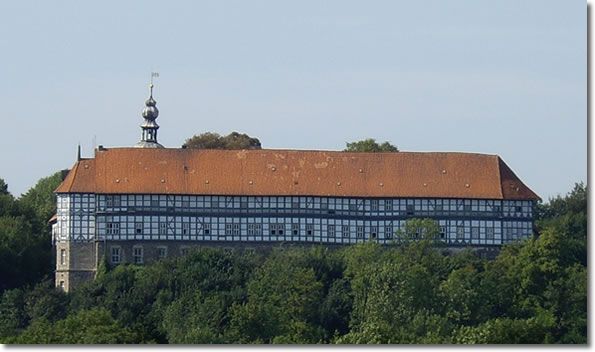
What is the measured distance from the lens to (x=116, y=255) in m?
116

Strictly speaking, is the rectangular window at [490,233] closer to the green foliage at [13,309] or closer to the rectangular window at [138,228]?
the rectangular window at [138,228]

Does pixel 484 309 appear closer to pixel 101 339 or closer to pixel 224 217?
pixel 224 217

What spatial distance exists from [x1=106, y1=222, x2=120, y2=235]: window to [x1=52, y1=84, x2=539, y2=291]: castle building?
0.12 ft

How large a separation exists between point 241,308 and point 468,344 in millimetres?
17662

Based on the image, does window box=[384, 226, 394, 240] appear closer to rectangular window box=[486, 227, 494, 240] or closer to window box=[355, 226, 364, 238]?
window box=[355, 226, 364, 238]

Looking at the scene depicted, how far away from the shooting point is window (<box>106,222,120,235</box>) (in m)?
116

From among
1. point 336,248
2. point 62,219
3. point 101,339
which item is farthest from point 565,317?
point 101,339

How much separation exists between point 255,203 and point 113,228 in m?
5.52

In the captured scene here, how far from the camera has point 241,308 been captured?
3974 inches

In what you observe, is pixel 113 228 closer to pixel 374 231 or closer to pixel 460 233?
pixel 374 231

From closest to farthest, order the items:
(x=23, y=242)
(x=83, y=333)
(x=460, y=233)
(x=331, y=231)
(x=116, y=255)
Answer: (x=83, y=333) → (x=116, y=255) → (x=23, y=242) → (x=460, y=233) → (x=331, y=231)

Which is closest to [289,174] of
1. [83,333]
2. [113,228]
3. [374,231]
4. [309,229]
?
[309,229]

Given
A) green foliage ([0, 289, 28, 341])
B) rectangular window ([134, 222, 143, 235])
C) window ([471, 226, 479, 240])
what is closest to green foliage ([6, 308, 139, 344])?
green foliage ([0, 289, 28, 341])

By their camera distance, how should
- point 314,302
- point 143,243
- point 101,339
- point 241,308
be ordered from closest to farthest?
1. point 101,339
2. point 241,308
3. point 314,302
4. point 143,243
